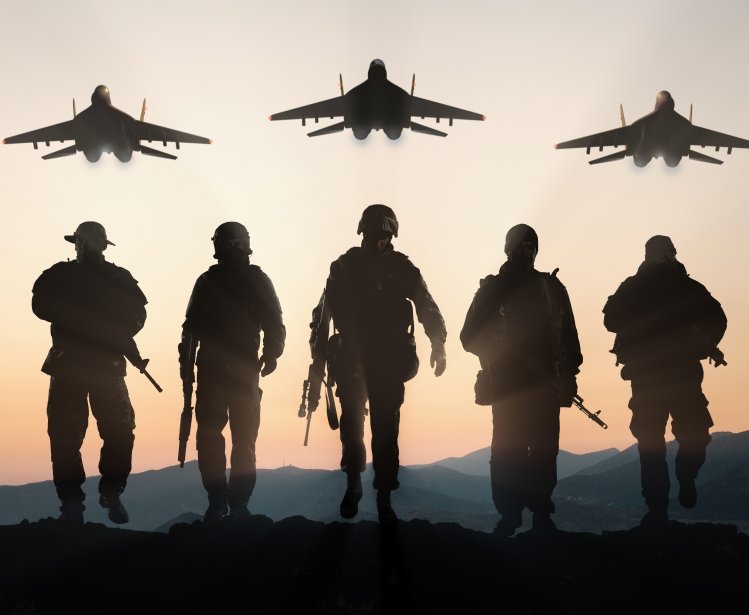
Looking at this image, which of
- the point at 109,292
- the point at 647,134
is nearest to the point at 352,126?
the point at 647,134

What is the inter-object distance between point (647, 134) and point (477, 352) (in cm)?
3398

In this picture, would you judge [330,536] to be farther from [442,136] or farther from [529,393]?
[442,136]

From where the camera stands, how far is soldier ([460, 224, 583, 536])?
548 cm

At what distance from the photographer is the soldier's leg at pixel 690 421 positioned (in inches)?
246

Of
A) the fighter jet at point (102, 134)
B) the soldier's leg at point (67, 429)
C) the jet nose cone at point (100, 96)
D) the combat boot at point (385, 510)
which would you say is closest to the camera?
the combat boot at point (385, 510)

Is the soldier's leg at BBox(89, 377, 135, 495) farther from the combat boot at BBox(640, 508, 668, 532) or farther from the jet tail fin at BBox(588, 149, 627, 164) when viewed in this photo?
the jet tail fin at BBox(588, 149, 627, 164)

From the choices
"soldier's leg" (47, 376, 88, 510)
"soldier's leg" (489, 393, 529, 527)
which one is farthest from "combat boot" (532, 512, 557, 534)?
"soldier's leg" (47, 376, 88, 510)

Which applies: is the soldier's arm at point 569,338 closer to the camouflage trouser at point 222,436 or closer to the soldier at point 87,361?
the camouflage trouser at point 222,436

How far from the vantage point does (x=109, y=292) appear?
650 cm

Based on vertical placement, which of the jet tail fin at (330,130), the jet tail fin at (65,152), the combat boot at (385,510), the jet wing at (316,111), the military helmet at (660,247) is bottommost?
the combat boot at (385,510)

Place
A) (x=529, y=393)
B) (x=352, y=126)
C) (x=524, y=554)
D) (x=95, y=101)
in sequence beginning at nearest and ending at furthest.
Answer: (x=524, y=554) → (x=529, y=393) → (x=95, y=101) → (x=352, y=126)

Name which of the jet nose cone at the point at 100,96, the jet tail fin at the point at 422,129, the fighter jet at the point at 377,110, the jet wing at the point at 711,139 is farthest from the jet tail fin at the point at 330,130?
the jet wing at the point at 711,139

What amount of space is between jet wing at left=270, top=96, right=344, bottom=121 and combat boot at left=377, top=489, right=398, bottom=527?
34974 mm

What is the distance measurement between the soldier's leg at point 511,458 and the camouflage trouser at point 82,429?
12.4ft
